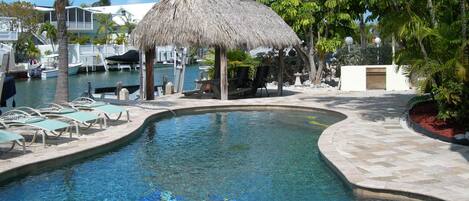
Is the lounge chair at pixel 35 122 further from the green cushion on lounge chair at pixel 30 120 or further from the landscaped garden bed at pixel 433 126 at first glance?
the landscaped garden bed at pixel 433 126

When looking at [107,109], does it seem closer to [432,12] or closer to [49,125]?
[49,125]

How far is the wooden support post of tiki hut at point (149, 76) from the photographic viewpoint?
1802cm

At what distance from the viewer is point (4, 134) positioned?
8.23m

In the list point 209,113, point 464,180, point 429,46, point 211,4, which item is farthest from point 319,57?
point 464,180

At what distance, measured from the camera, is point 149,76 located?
1812 centimetres

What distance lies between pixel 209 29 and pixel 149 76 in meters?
3.04

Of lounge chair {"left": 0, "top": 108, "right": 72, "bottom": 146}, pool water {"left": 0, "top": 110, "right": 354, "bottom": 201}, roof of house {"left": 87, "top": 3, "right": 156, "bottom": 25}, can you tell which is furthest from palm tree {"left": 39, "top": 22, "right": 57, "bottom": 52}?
lounge chair {"left": 0, "top": 108, "right": 72, "bottom": 146}

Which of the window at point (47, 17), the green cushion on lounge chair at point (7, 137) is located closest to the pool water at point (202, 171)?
the green cushion on lounge chair at point (7, 137)

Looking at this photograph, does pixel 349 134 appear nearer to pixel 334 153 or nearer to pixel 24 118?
pixel 334 153

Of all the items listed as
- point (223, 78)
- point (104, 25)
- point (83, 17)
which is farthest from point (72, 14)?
point (223, 78)

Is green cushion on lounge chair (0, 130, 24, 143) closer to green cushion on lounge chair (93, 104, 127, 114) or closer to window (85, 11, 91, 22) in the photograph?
green cushion on lounge chair (93, 104, 127, 114)

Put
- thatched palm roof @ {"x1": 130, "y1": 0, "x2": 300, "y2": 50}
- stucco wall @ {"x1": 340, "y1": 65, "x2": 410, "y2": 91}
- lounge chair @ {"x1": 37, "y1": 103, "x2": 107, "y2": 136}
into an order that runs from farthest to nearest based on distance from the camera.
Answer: stucco wall @ {"x1": 340, "y1": 65, "x2": 410, "y2": 91} < thatched palm roof @ {"x1": 130, "y1": 0, "x2": 300, "y2": 50} < lounge chair @ {"x1": 37, "y1": 103, "x2": 107, "y2": 136}

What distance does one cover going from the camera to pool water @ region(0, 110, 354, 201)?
7.27m

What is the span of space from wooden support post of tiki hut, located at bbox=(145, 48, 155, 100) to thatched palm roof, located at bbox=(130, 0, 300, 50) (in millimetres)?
771
